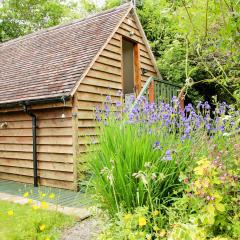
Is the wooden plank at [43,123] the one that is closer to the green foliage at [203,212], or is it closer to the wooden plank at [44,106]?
the wooden plank at [44,106]

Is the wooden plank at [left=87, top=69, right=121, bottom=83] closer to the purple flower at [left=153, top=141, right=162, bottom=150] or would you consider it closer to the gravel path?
the gravel path

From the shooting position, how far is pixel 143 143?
3.27m

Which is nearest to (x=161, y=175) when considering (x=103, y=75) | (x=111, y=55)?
(x=103, y=75)

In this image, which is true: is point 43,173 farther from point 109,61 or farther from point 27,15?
point 27,15

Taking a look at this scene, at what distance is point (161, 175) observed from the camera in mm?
2898

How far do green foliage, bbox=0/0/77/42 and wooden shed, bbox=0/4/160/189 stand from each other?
12.7 meters

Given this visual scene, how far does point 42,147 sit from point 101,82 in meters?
2.22

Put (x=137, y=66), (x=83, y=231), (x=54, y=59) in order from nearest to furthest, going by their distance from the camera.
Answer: (x=83, y=231)
(x=54, y=59)
(x=137, y=66)

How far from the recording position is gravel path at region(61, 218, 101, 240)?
3.93m

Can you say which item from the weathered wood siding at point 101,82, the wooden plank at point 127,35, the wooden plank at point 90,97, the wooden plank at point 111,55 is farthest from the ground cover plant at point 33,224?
the wooden plank at point 127,35

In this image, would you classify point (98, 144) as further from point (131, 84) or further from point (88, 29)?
point (131, 84)

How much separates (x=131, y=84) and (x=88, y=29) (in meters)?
3.09

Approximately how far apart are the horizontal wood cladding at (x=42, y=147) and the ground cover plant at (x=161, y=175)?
378 centimetres

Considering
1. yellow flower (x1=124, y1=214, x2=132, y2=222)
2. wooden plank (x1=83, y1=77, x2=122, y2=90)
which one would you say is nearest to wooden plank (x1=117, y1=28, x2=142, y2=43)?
wooden plank (x1=83, y1=77, x2=122, y2=90)
